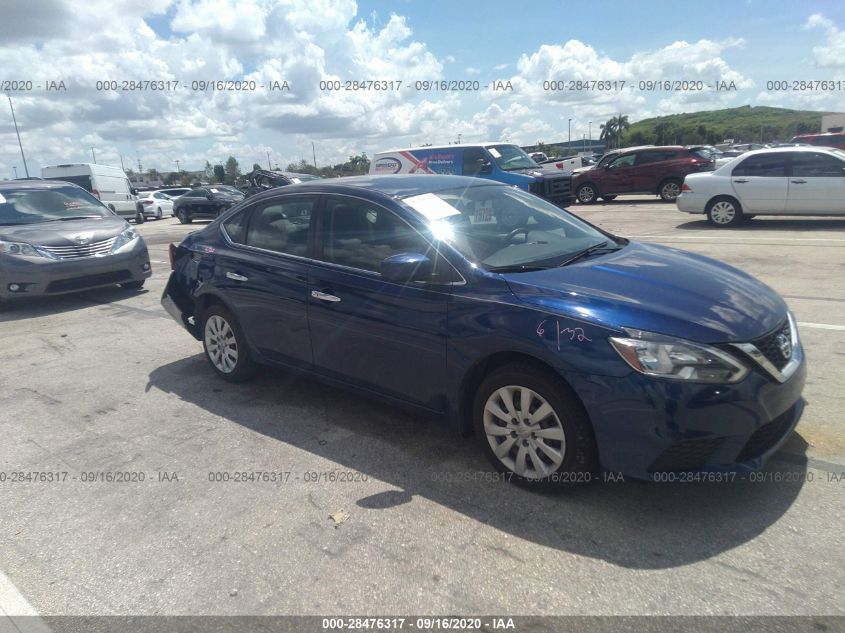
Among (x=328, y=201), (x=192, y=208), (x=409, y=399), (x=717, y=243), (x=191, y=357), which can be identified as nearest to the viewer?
(x=409, y=399)

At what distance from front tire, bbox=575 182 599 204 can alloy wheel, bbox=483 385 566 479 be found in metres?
17.9

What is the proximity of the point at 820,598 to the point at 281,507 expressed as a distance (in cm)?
247

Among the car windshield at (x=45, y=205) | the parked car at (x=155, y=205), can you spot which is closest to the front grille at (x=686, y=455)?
the car windshield at (x=45, y=205)

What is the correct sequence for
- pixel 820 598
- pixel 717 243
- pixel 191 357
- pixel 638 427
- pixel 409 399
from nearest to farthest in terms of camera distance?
1. pixel 820 598
2. pixel 638 427
3. pixel 409 399
4. pixel 191 357
5. pixel 717 243

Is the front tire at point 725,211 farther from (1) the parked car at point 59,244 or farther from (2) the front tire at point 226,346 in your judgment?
(2) the front tire at point 226,346

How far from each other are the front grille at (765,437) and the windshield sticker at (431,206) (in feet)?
Result: 6.76

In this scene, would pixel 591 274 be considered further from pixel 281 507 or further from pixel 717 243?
pixel 717 243

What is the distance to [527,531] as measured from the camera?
299 centimetres

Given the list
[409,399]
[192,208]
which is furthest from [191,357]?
[192,208]

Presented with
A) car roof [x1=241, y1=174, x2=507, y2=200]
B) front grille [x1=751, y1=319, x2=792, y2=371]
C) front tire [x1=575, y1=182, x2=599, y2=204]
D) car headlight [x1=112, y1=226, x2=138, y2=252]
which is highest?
car roof [x1=241, y1=174, x2=507, y2=200]

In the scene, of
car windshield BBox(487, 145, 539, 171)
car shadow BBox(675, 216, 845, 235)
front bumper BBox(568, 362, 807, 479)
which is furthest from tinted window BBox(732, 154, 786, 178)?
front bumper BBox(568, 362, 807, 479)

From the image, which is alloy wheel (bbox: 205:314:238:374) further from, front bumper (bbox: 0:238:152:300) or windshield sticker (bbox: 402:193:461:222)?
front bumper (bbox: 0:238:152:300)

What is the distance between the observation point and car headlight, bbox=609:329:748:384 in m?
2.79

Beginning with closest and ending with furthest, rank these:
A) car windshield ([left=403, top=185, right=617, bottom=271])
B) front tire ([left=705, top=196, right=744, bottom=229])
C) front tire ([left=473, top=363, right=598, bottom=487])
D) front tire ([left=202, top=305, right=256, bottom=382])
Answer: front tire ([left=473, top=363, right=598, bottom=487])
car windshield ([left=403, top=185, right=617, bottom=271])
front tire ([left=202, top=305, right=256, bottom=382])
front tire ([left=705, top=196, right=744, bottom=229])
